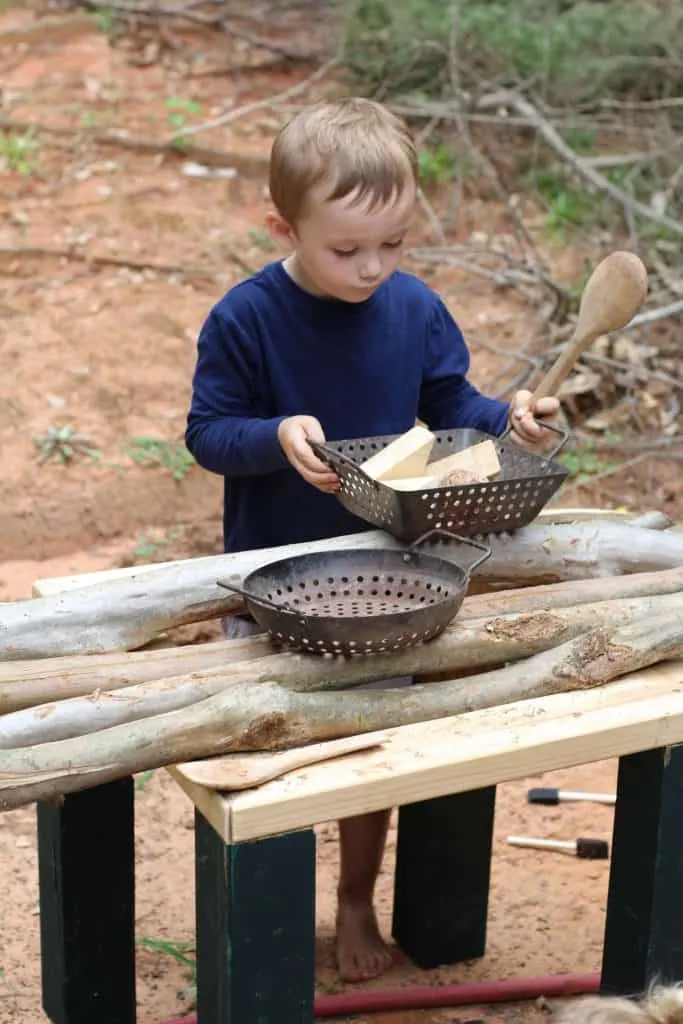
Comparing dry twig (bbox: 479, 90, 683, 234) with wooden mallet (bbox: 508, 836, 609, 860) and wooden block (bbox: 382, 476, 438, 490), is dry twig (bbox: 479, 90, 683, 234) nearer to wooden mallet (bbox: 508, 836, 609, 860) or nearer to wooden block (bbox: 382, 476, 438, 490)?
wooden mallet (bbox: 508, 836, 609, 860)

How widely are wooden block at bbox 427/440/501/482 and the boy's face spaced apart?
373 mm

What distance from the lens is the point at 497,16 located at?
24.1ft

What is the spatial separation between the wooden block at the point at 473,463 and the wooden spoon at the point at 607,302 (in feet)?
0.78

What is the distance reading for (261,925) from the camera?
1.88 metres

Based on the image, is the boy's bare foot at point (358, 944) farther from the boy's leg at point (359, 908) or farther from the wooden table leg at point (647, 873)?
the wooden table leg at point (647, 873)

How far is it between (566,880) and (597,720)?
5.03 feet

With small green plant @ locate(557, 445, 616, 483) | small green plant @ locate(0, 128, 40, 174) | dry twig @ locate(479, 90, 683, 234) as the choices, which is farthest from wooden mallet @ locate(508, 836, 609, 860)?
small green plant @ locate(0, 128, 40, 174)

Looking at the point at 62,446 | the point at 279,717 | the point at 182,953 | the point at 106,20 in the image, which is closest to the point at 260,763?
the point at 279,717

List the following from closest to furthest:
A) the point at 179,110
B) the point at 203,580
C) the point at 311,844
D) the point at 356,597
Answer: the point at 311,844
the point at 356,597
the point at 203,580
the point at 179,110

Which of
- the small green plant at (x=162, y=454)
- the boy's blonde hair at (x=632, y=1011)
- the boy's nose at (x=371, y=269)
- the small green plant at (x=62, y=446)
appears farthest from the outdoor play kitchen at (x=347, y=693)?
the small green plant at (x=62, y=446)

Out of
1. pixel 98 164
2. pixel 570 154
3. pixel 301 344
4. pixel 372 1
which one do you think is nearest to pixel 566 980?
pixel 301 344

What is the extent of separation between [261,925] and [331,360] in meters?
1.25

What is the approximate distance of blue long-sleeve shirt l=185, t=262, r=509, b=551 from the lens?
2.74m

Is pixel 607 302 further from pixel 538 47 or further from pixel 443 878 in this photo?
pixel 538 47
